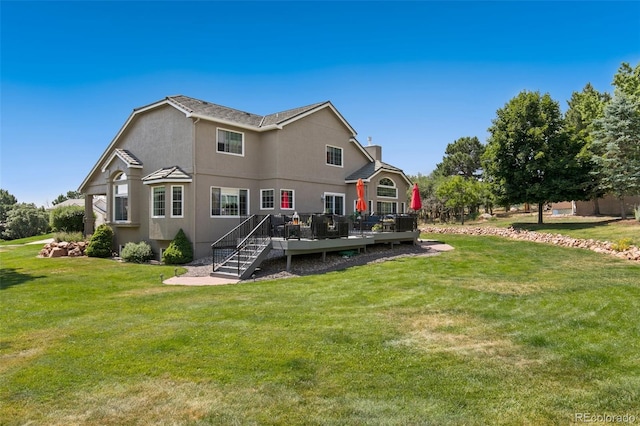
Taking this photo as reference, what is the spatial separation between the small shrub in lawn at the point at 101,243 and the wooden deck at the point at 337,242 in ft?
35.6

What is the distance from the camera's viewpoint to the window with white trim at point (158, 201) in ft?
57.8

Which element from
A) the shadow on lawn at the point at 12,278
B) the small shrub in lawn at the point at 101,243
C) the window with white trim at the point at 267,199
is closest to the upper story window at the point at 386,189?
the window with white trim at the point at 267,199

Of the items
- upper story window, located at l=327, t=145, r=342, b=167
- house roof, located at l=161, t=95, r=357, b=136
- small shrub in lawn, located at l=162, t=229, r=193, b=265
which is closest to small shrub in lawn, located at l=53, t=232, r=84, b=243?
house roof, located at l=161, t=95, r=357, b=136

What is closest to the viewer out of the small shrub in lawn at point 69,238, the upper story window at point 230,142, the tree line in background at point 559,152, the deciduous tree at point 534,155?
the upper story window at point 230,142

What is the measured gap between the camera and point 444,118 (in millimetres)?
26375

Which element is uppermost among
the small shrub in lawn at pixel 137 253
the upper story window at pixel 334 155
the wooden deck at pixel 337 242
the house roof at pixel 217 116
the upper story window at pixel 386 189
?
the house roof at pixel 217 116

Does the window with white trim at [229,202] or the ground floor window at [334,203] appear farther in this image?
the ground floor window at [334,203]

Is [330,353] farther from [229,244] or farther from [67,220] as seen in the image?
[67,220]

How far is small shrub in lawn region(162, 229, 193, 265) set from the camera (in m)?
16.3

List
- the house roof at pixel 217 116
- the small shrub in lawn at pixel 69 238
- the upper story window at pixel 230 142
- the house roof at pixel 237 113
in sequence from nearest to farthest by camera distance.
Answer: the house roof at pixel 237 113 → the house roof at pixel 217 116 → the upper story window at pixel 230 142 → the small shrub in lawn at pixel 69 238

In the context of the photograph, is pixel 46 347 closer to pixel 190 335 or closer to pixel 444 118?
pixel 190 335

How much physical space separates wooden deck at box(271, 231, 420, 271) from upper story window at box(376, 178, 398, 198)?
527 cm

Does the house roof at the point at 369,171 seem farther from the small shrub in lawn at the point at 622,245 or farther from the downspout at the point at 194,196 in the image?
the small shrub in lawn at the point at 622,245

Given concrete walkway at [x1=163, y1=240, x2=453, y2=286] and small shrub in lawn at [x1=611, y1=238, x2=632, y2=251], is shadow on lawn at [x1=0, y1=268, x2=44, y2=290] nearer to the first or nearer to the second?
concrete walkway at [x1=163, y1=240, x2=453, y2=286]
